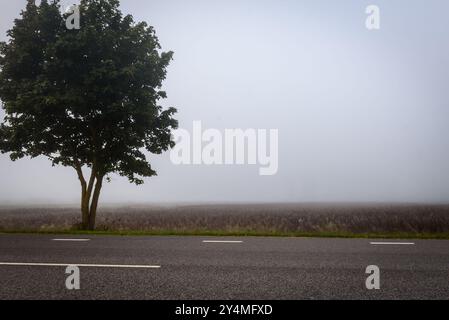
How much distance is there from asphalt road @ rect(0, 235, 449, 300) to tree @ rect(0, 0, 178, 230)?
7315mm

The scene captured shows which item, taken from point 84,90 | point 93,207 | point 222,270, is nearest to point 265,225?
point 93,207

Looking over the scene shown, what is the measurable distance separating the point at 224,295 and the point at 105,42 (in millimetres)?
14621

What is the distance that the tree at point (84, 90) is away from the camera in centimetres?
1499

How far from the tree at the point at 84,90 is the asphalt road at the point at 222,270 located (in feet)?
24.0

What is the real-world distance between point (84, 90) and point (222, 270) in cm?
1219

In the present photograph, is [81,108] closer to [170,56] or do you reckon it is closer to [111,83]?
[111,83]

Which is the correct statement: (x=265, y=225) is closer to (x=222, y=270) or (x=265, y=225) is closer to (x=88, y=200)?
(x=88, y=200)

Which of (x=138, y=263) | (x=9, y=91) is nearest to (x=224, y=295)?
(x=138, y=263)

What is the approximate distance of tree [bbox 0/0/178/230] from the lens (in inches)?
590

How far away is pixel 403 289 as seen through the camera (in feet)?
16.4

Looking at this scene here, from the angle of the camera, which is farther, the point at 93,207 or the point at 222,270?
the point at 93,207

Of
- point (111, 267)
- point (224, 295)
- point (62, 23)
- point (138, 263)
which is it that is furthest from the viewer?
point (62, 23)

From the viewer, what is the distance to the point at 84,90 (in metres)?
15.1
